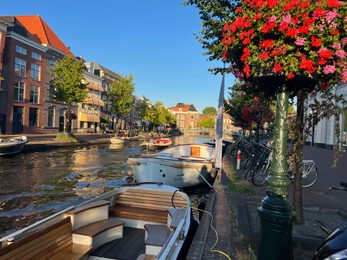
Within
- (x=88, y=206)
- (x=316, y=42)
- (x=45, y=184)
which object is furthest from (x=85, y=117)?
(x=316, y=42)

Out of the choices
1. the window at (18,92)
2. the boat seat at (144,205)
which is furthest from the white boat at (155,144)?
the boat seat at (144,205)

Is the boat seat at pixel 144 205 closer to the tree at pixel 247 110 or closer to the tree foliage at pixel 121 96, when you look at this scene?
the tree at pixel 247 110

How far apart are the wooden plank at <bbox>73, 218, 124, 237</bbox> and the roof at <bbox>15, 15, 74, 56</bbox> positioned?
40.5 metres

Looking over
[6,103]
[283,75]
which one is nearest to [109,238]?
[283,75]

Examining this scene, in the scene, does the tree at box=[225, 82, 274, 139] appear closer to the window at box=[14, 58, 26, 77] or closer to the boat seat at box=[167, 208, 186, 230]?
the boat seat at box=[167, 208, 186, 230]

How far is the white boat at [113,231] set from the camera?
3.55 metres

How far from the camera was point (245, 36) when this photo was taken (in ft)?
11.2

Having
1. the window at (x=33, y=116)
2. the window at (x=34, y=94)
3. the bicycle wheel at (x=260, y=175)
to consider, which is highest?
the window at (x=34, y=94)

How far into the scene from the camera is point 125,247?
480cm

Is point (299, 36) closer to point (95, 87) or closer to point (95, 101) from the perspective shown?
point (95, 101)

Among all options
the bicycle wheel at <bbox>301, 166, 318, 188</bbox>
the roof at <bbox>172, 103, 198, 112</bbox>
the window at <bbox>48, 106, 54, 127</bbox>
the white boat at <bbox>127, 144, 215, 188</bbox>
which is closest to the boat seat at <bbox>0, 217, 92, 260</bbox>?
the white boat at <bbox>127, 144, 215, 188</bbox>

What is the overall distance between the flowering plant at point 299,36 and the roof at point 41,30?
42162 mm

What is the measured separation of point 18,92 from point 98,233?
35.1 m

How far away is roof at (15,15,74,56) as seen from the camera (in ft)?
135
